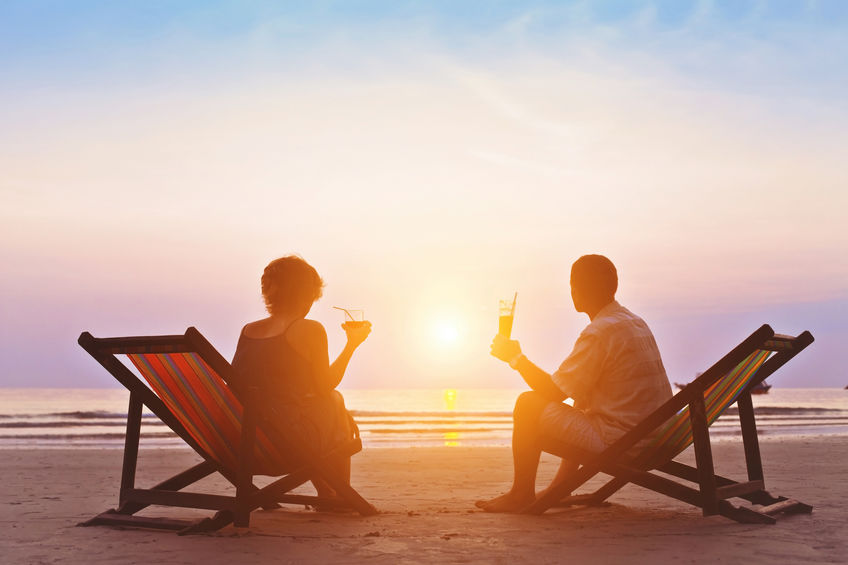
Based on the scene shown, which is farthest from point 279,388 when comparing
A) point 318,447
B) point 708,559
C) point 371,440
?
point 371,440

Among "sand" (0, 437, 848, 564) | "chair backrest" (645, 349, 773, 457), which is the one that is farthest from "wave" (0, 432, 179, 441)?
"chair backrest" (645, 349, 773, 457)

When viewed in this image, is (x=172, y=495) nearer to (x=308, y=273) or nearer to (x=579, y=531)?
(x=308, y=273)

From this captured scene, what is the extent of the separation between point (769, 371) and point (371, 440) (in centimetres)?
1208

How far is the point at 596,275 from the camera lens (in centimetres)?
481

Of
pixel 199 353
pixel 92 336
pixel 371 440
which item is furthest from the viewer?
pixel 371 440

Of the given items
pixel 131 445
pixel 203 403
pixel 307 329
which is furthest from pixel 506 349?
pixel 131 445

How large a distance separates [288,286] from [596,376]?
1.93 meters

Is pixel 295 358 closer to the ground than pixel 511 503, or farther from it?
farther from it

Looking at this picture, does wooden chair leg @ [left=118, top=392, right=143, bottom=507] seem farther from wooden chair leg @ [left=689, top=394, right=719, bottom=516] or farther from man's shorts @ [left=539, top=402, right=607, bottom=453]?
wooden chair leg @ [left=689, top=394, right=719, bottom=516]

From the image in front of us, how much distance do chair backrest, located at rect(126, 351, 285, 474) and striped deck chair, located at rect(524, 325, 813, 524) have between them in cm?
183

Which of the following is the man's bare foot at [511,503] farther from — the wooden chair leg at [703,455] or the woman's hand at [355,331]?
the woman's hand at [355,331]

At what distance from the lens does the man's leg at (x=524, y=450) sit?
4902 millimetres

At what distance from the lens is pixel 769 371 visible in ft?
16.1

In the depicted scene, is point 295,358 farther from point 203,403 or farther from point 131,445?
point 131,445
